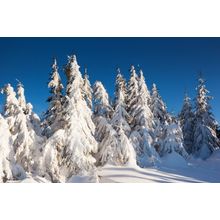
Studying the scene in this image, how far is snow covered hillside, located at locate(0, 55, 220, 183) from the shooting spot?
18766 millimetres

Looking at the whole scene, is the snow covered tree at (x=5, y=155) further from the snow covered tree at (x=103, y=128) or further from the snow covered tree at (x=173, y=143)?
the snow covered tree at (x=173, y=143)

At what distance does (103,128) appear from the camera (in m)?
25.8

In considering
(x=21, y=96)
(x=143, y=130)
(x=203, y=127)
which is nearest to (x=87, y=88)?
(x=143, y=130)

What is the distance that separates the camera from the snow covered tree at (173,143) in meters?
33.0

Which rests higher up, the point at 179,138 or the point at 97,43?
the point at 97,43

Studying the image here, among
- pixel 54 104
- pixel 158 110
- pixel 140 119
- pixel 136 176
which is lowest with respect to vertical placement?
pixel 136 176

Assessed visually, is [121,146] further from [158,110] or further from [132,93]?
[158,110]

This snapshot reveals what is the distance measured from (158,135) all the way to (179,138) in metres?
2.27

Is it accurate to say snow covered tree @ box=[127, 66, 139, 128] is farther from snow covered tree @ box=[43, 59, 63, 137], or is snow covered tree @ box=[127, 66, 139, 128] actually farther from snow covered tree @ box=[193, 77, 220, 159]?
snow covered tree @ box=[43, 59, 63, 137]

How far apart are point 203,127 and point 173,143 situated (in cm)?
882

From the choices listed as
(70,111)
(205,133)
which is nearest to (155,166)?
(70,111)
